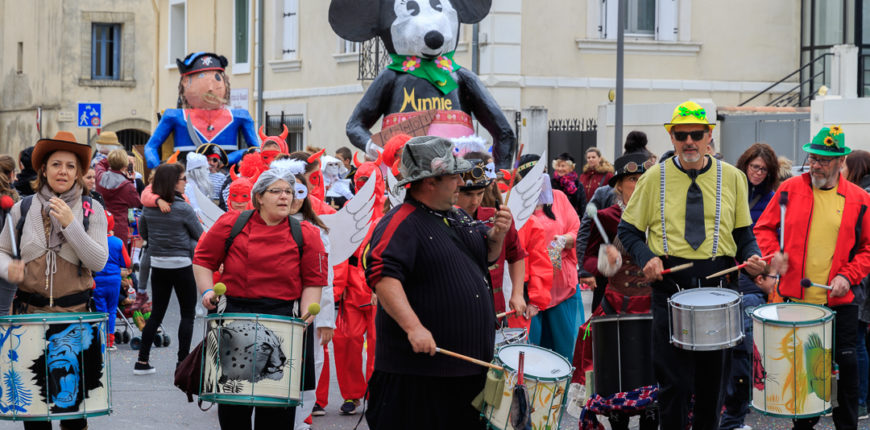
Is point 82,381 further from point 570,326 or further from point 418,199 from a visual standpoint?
point 570,326

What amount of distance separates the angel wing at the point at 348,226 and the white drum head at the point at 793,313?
2421 millimetres

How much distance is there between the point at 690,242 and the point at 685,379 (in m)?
0.72

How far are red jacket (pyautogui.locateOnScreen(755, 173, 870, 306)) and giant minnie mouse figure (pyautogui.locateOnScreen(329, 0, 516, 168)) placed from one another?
226cm

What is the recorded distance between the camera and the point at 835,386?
24.1 ft

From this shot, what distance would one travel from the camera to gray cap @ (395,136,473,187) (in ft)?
18.5

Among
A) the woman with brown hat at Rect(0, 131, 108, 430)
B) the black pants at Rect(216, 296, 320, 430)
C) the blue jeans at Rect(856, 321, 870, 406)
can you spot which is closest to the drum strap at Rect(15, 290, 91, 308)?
the woman with brown hat at Rect(0, 131, 108, 430)

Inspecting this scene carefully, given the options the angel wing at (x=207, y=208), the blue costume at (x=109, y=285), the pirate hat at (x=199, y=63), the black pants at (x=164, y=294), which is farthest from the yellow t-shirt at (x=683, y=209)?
the pirate hat at (x=199, y=63)

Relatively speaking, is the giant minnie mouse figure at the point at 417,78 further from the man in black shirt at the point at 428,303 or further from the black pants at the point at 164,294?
the man in black shirt at the point at 428,303

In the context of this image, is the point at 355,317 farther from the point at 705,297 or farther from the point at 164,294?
the point at 705,297

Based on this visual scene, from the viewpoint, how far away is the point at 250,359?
6.45 metres

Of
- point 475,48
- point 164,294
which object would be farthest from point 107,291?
point 475,48

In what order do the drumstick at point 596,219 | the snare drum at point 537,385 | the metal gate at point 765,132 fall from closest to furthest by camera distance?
the snare drum at point 537,385 < the drumstick at point 596,219 < the metal gate at point 765,132

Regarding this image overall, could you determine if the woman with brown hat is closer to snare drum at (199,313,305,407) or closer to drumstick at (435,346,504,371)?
snare drum at (199,313,305,407)

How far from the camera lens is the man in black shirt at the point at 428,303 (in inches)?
220
